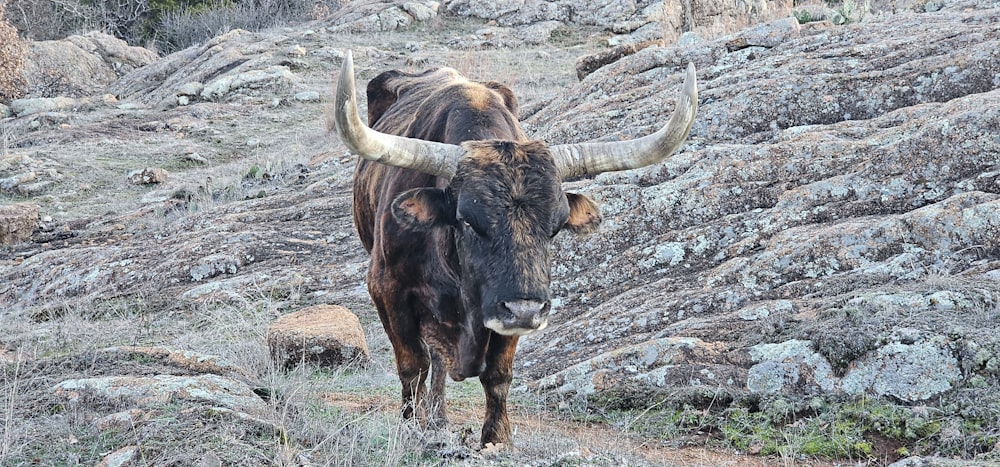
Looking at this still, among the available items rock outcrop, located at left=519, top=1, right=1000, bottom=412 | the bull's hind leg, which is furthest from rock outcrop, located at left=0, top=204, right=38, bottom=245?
the bull's hind leg

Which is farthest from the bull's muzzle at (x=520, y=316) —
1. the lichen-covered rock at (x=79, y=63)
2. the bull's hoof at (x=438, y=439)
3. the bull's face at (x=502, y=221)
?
the lichen-covered rock at (x=79, y=63)

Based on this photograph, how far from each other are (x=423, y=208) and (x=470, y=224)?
12.1 inches

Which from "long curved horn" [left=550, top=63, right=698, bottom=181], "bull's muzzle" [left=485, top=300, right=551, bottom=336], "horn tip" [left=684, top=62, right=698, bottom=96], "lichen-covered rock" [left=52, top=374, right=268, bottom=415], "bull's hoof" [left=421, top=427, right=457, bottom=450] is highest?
"horn tip" [left=684, top=62, right=698, bottom=96]

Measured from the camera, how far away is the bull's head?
459 centimetres

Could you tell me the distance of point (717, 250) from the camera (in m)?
7.82

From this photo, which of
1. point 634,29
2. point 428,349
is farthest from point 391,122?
point 634,29

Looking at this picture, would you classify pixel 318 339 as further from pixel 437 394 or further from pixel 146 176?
pixel 146 176

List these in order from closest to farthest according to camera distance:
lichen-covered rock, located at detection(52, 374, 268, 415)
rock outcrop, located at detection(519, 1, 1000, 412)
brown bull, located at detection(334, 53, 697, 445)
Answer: lichen-covered rock, located at detection(52, 374, 268, 415)
brown bull, located at detection(334, 53, 697, 445)
rock outcrop, located at detection(519, 1, 1000, 412)

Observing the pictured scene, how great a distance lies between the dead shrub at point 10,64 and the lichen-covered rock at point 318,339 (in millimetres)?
18564

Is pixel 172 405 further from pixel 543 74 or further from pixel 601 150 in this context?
pixel 543 74

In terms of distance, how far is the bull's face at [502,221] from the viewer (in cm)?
457

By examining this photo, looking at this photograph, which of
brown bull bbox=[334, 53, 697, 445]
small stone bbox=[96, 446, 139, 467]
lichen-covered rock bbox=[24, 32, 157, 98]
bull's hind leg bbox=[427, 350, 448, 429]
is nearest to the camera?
small stone bbox=[96, 446, 139, 467]

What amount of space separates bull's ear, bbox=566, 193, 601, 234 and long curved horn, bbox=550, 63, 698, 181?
0.14 meters

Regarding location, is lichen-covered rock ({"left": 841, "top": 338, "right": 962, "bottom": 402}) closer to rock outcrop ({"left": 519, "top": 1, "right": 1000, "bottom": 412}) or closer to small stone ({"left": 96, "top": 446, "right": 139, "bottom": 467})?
rock outcrop ({"left": 519, "top": 1, "right": 1000, "bottom": 412})
